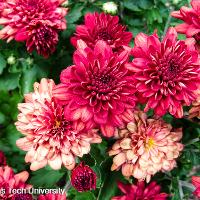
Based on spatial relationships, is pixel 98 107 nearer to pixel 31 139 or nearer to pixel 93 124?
pixel 93 124

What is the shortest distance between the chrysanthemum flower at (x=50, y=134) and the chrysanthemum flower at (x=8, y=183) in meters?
0.17

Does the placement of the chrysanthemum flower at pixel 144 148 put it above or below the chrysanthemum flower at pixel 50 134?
below

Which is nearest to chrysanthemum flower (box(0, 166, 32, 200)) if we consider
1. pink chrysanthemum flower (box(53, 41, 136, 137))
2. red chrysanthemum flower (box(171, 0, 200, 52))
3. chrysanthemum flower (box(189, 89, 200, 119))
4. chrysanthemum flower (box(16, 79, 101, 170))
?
chrysanthemum flower (box(16, 79, 101, 170))

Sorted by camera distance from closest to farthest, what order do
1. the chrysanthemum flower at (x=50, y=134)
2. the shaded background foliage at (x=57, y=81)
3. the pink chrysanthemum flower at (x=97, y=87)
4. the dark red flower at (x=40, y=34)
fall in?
the pink chrysanthemum flower at (x=97, y=87)
the chrysanthemum flower at (x=50, y=134)
the dark red flower at (x=40, y=34)
the shaded background foliage at (x=57, y=81)

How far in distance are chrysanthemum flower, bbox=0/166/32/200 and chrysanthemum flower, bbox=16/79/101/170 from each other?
6.9 inches

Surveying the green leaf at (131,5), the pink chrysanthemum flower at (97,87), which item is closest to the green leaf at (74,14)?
the green leaf at (131,5)

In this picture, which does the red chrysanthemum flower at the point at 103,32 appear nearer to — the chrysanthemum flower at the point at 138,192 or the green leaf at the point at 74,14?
the green leaf at the point at 74,14

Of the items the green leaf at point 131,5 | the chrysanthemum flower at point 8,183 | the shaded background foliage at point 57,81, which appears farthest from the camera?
the green leaf at point 131,5

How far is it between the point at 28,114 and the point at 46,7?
0.49m

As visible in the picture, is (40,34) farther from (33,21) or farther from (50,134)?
(50,134)

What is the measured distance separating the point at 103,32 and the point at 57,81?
0.53 m

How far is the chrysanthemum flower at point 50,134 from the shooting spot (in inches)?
53.6

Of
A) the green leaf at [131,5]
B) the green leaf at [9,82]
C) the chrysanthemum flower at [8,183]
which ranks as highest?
the green leaf at [131,5]

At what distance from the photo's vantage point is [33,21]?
5.18ft
